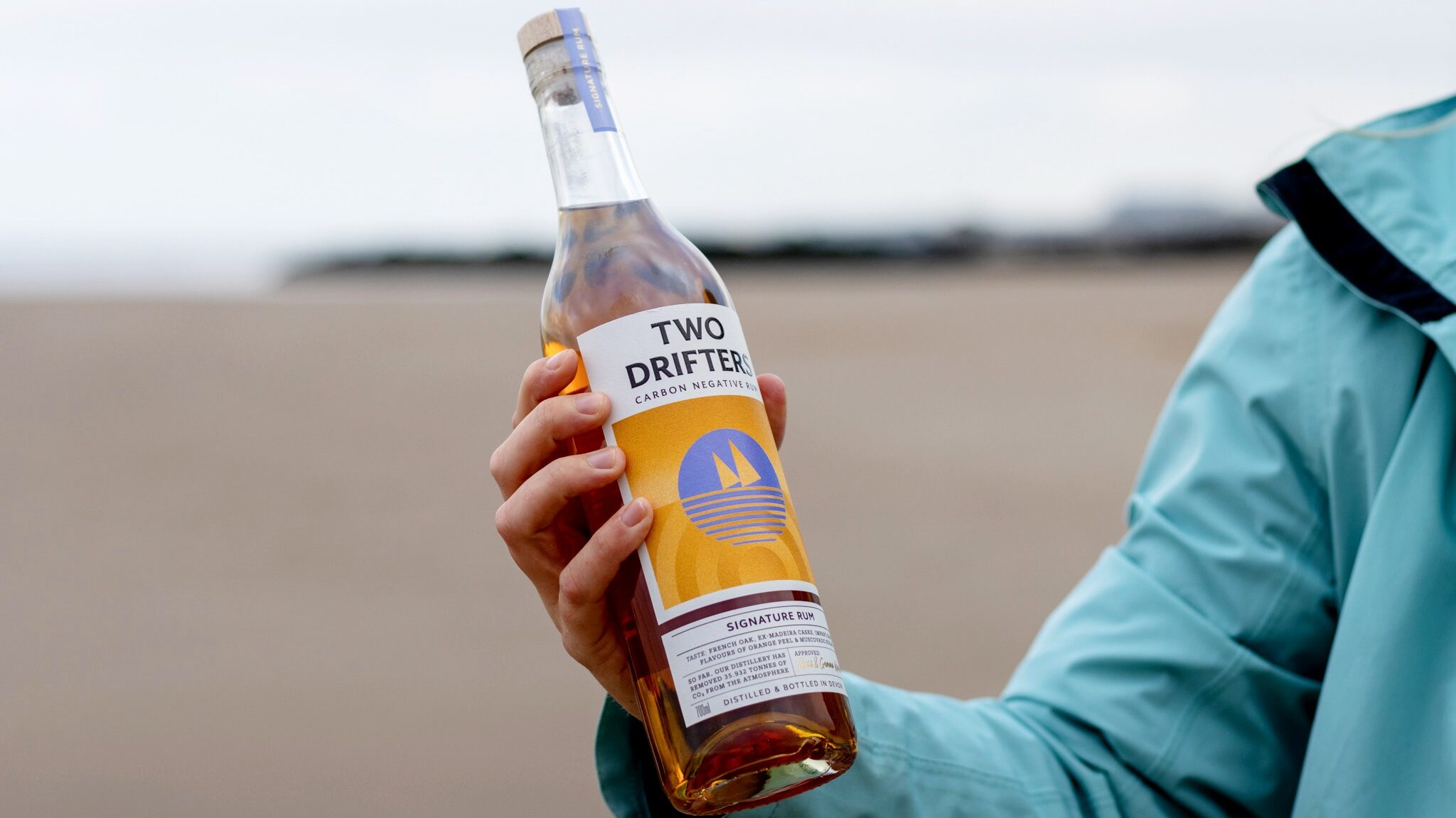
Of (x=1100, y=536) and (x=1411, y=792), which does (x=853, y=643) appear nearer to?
(x=1100, y=536)

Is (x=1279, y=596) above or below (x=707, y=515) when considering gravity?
below

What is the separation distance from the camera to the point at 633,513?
29.8 inches

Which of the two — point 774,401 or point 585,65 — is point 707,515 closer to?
point 774,401

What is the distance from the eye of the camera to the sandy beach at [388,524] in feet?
10.8

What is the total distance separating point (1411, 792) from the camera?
0.99 metres

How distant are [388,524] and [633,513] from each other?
12.3 feet

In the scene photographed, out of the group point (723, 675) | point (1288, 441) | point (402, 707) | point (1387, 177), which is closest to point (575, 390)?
point (723, 675)

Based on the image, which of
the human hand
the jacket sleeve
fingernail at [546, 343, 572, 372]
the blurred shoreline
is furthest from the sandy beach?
fingernail at [546, 343, 572, 372]

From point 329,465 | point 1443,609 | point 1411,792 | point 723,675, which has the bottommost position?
point 1411,792

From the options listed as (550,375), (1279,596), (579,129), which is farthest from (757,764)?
(1279,596)

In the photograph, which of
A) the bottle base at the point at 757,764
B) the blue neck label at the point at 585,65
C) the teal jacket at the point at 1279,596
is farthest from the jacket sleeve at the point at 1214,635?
the blue neck label at the point at 585,65

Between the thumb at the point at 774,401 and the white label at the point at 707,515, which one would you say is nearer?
the white label at the point at 707,515

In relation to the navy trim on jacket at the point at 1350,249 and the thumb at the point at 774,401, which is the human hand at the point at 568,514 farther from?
the navy trim on jacket at the point at 1350,249

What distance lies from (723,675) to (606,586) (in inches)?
3.8
